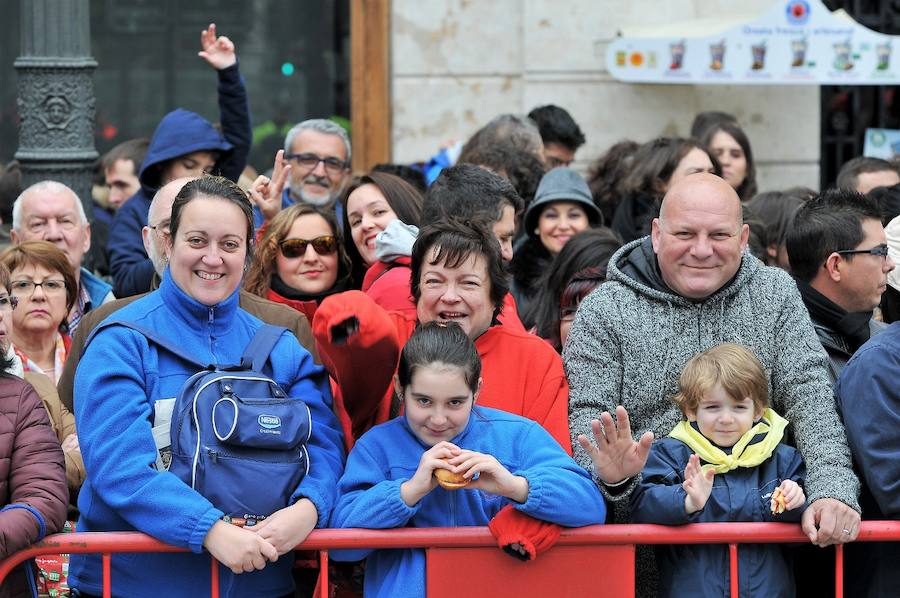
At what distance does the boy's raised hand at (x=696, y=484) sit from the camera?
397 cm

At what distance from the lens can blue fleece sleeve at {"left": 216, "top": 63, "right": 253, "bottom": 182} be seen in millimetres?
6883

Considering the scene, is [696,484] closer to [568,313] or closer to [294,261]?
[568,313]

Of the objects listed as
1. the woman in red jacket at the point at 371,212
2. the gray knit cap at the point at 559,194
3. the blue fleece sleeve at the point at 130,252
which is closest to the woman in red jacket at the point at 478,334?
the woman in red jacket at the point at 371,212

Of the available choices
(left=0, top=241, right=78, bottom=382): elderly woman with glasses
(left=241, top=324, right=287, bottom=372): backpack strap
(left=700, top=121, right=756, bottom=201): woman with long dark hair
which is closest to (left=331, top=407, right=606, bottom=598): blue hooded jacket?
(left=241, top=324, right=287, bottom=372): backpack strap

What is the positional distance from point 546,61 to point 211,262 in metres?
5.59

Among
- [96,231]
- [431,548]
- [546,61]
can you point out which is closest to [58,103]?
[96,231]

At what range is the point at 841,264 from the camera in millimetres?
5113

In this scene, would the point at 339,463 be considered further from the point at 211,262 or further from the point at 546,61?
the point at 546,61

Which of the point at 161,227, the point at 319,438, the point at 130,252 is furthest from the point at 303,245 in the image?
the point at 319,438

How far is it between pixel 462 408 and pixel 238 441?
0.64m

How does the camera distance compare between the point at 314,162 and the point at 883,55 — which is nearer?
the point at 314,162

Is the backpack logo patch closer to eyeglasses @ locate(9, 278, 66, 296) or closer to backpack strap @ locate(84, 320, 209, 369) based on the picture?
backpack strap @ locate(84, 320, 209, 369)

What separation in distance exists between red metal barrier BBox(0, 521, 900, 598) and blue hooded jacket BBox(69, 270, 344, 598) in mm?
103

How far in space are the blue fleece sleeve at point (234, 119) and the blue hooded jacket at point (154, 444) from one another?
110 inches
